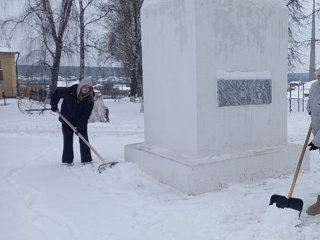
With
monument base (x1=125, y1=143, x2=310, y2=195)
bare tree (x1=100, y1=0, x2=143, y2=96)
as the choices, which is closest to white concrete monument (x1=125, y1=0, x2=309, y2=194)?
monument base (x1=125, y1=143, x2=310, y2=195)

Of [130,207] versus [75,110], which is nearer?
[130,207]

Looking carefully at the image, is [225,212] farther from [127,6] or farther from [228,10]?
[127,6]

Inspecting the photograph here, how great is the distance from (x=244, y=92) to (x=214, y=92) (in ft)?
1.74

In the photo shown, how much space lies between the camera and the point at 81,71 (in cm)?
1872

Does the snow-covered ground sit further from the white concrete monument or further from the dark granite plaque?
the dark granite plaque

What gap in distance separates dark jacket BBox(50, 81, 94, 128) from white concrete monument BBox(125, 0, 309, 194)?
1228 millimetres

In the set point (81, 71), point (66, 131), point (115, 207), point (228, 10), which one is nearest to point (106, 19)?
point (81, 71)

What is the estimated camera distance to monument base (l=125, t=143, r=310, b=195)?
4652mm

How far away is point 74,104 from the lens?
640cm

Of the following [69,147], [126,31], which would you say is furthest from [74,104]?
[126,31]

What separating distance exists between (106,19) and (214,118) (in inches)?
609

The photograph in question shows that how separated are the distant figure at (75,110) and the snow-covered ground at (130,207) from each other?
26cm

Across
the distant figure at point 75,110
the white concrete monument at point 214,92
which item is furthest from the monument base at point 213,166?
the distant figure at point 75,110

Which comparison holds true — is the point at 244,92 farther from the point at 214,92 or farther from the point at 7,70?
the point at 7,70
